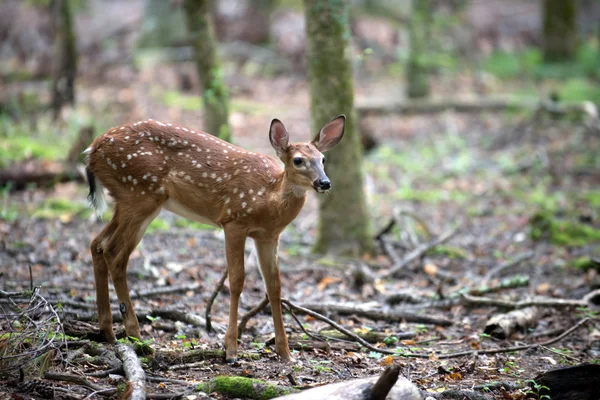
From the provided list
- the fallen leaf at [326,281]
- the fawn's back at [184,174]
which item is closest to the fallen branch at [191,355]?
the fawn's back at [184,174]

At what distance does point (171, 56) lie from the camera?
780 inches

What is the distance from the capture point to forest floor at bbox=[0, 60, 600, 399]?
16.2 ft

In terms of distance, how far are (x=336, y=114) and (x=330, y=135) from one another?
2425 millimetres

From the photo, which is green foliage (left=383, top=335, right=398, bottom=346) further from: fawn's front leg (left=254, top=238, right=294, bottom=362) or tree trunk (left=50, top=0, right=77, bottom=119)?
tree trunk (left=50, top=0, right=77, bottom=119)

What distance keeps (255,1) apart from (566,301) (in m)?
18.2

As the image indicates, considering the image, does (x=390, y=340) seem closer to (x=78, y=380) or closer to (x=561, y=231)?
(x=78, y=380)

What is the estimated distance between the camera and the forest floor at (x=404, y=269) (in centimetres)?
495

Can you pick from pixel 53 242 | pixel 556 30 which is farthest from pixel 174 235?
pixel 556 30

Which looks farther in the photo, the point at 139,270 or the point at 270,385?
the point at 139,270

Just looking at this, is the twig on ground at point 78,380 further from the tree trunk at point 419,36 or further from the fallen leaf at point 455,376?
the tree trunk at point 419,36

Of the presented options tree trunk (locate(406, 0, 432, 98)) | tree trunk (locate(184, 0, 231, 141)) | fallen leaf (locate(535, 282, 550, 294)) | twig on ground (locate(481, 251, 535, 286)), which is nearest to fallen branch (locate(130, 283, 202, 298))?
tree trunk (locate(184, 0, 231, 141))

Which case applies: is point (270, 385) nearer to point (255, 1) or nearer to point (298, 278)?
point (298, 278)

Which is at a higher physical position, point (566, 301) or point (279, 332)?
point (279, 332)

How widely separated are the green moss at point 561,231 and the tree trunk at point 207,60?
4215 mm
